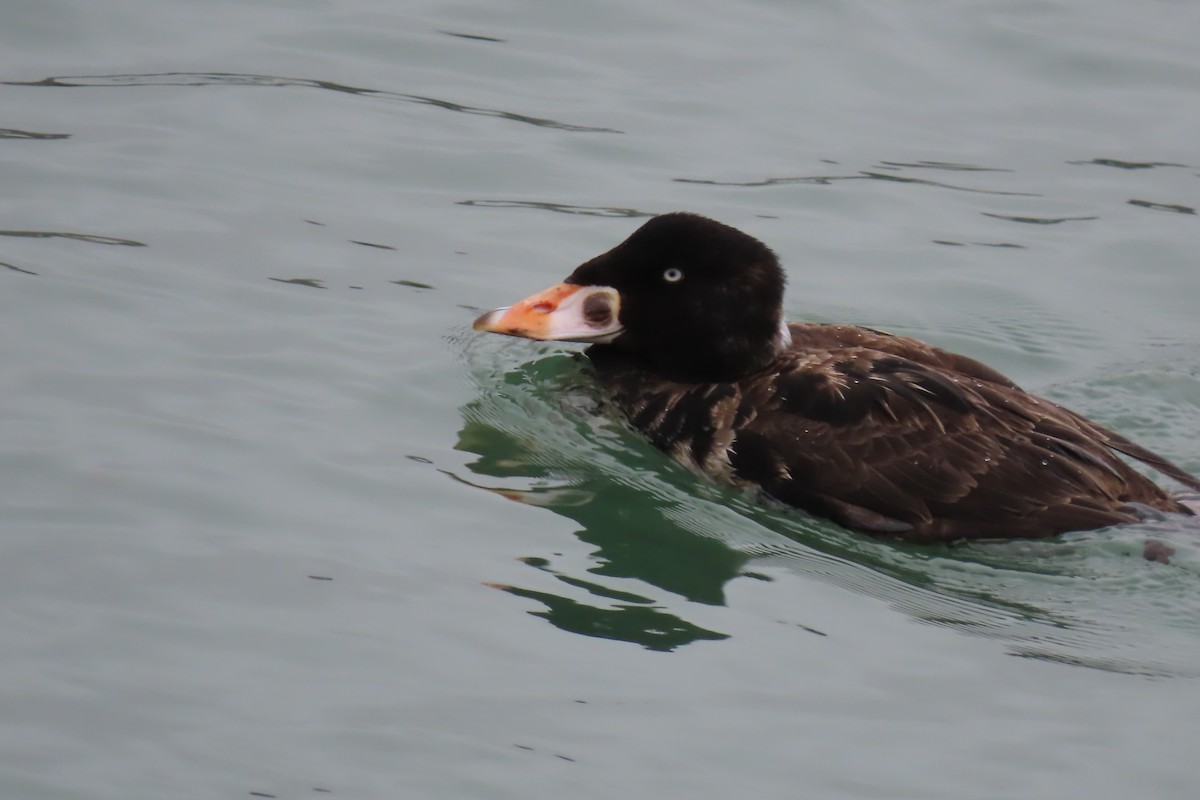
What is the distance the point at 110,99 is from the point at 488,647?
16.8 ft

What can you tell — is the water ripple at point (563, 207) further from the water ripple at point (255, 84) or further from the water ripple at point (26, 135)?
the water ripple at point (26, 135)

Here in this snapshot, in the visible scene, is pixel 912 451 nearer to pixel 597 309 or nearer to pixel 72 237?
pixel 597 309

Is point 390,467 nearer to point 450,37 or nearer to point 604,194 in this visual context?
point 604,194

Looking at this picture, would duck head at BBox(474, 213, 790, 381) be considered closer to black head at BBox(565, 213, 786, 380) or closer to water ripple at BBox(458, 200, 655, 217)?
black head at BBox(565, 213, 786, 380)

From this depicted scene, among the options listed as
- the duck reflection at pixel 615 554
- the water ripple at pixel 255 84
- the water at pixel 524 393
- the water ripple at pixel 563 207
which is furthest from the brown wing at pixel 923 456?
A: the water ripple at pixel 255 84

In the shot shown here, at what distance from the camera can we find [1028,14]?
38.2 ft

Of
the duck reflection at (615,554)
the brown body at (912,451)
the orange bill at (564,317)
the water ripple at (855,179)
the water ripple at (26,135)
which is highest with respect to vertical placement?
the water ripple at (855,179)

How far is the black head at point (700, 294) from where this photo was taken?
674cm

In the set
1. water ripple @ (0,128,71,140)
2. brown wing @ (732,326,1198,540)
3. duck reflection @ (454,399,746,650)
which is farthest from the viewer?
water ripple @ (0,128,71,140)

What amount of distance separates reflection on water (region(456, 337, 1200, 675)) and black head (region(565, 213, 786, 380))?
0.42 m

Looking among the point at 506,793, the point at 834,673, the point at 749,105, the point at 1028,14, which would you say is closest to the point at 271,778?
the point at 506,793

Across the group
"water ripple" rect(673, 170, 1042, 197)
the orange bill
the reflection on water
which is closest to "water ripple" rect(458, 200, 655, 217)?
"water ripple" rect(673, 170, 1042, 197)

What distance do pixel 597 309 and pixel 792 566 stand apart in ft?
4.96

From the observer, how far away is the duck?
20.0ft
